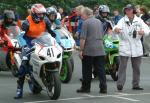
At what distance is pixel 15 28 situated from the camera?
14.9m

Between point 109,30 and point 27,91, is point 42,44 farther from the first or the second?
point 109,30

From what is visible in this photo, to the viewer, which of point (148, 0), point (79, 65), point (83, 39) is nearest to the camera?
point (83, 39)

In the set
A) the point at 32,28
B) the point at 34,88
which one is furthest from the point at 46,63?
the point at 34,88

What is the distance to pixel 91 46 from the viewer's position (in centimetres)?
1190

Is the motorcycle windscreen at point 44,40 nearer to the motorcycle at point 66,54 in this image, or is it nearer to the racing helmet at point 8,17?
the motorcycle at point 66,54

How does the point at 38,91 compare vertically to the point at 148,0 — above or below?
below

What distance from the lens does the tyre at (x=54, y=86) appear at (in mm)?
10641

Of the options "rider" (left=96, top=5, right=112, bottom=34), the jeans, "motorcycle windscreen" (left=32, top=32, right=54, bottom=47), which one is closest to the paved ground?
the jeans

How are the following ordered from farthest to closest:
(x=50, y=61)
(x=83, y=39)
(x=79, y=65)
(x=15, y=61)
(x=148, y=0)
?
(x=148, y=0), (x=79, y=65), (x=15, y=61), (x=83, y=39), (x=50, y=61)

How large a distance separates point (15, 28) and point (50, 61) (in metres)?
4.31

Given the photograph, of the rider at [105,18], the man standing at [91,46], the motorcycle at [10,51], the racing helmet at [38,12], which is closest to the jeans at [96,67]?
the man standing at [91,46]

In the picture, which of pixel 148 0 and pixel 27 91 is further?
pixel 148 0

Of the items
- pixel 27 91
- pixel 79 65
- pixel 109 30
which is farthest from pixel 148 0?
pixel 27 91

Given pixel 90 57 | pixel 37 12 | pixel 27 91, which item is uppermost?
pixel 37 12
